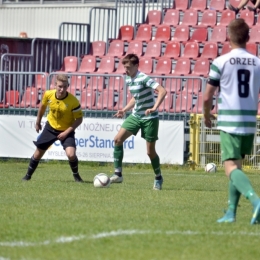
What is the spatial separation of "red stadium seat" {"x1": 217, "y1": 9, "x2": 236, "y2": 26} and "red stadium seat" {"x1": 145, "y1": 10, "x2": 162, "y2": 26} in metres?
2.15

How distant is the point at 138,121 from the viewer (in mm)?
12352

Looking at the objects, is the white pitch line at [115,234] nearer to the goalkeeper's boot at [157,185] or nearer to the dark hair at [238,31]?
the dark hair at [238,31]

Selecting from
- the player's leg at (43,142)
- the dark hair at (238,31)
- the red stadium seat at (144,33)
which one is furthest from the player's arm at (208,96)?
the red stadium seat at (144,33)

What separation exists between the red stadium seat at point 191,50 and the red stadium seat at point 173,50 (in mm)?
222

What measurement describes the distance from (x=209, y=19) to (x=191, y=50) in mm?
1436

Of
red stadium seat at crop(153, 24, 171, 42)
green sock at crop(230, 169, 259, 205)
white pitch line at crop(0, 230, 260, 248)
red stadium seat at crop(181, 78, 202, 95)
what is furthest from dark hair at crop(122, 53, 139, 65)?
red stadium seat at crop(153, 24, 171, 42)

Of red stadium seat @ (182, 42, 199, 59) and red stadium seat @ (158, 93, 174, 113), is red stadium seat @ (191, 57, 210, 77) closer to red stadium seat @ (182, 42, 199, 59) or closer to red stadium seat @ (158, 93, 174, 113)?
red stadium seat @ (182, 42, 199, 59)

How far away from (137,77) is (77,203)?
323cm

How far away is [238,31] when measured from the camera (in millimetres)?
7801

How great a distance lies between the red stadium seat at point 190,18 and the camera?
22.7m

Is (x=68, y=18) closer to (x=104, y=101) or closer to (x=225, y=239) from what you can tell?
(x=104, y=101)

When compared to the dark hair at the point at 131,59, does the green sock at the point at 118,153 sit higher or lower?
lower

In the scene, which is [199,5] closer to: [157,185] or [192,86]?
[192,86]

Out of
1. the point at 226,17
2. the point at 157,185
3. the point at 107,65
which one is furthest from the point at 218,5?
the point at 157,185
